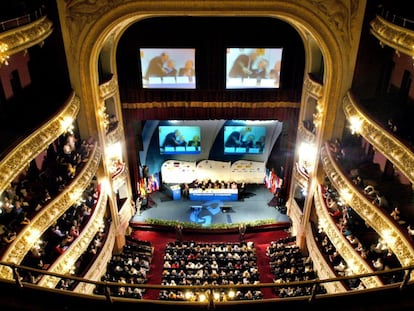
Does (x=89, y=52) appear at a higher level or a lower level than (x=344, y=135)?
higher

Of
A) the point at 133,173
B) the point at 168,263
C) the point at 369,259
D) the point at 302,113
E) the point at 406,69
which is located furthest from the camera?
the point at 133,173

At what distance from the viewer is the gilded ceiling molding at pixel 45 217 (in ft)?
36.1

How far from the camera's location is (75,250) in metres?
13.9

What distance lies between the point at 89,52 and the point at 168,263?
8731 mm

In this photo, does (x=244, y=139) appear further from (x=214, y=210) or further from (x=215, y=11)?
(x=215, y=11)

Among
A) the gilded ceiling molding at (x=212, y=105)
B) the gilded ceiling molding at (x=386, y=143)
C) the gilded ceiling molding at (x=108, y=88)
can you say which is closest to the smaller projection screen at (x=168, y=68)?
the gilded ceiling molding at (x=212, y=105)

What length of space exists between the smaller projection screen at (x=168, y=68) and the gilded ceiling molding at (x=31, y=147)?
4176mm

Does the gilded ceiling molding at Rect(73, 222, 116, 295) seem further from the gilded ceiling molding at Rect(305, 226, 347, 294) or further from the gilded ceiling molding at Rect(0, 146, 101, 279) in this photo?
the gilded ceiling molding at Rect(305, 226, 347, 294)

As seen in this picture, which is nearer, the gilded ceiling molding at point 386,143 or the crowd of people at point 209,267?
the gilded ceiling molding at point 386,143

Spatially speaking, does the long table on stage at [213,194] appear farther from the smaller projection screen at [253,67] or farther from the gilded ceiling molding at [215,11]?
the gilded ceiling molding at [215,11]

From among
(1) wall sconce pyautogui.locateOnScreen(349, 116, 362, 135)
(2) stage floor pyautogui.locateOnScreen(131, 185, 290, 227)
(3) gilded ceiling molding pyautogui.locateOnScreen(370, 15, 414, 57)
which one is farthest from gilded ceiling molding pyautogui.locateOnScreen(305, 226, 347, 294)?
(3) gilded ceiling molding pyautogui.locateOnScreen(370, 15, 414, 57)

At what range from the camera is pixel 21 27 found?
38.7ft

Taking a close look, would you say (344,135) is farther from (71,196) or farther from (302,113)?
(71,196)

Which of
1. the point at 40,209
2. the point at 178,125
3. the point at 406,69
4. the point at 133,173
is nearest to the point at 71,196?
the point at 40,209
